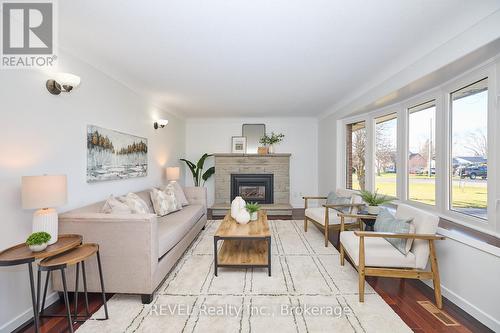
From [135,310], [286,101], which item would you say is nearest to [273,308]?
[135,310]

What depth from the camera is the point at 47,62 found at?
7.15ft

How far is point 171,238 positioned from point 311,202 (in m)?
4.40

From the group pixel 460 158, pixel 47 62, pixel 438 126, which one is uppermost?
pixel 47 62

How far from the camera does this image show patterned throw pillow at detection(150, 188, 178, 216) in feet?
11.6

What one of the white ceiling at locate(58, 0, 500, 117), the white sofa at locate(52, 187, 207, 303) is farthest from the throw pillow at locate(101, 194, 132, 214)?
the white ceiling at locate(58, 0, 500, 117)

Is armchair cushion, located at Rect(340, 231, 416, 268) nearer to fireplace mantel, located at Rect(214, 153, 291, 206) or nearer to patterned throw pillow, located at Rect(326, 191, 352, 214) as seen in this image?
patterned throw pillow, located at Rect(326, 191, 352, 214)

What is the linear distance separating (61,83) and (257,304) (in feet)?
9.15

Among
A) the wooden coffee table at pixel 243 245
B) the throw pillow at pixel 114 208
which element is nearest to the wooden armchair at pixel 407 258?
the wooden coffee table at pixel 243 245

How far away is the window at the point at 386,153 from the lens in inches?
148

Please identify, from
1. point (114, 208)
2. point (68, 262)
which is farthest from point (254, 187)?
point (68, 262)

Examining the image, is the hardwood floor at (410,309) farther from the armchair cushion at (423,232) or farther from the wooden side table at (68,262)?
the armchair cushion at (423,232)

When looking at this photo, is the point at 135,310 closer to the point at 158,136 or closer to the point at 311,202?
the point at 158,136

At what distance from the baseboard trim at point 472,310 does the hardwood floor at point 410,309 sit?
1.2 inches

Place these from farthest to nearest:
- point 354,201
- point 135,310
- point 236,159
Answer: point 236,159 → point 354,201 → point 135,310
